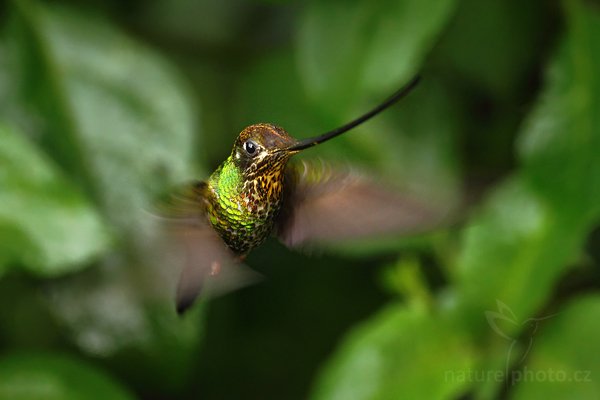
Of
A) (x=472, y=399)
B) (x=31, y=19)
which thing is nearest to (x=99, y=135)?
(x=31, y=19)

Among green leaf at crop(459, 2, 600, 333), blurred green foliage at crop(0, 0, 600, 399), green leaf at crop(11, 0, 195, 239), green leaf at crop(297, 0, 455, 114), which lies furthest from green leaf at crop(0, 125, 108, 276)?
green leaf at crop(459, 2, 600, 333)

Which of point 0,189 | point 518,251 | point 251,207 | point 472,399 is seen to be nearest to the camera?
point 251,207

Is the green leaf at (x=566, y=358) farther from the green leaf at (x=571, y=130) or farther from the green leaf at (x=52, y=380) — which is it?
the green leaf at (x=52, y=380)

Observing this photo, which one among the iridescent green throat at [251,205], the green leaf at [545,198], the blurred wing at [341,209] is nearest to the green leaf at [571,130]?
the green leaf at [545,198]

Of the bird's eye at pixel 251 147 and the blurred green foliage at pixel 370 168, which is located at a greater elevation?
the blurred green foliage at pixel 370 168

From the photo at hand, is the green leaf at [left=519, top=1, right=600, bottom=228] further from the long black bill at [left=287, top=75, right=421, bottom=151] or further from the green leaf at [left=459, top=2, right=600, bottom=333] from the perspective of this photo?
the long black bill at [left=287, top=75, right=421, bottom=151]

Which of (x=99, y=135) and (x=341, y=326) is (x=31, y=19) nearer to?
(x=99, y=135)
